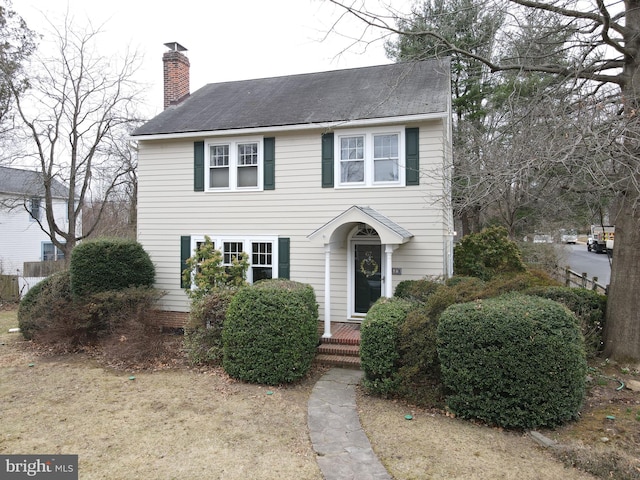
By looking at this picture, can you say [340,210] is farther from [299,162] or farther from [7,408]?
[7,408]

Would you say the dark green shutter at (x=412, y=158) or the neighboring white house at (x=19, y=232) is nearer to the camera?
the dark green shutter at (x=412, y=158)

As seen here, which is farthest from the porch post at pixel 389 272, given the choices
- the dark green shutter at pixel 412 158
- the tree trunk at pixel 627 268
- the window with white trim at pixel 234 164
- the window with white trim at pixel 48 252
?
the window with white trim at pixel 48 252

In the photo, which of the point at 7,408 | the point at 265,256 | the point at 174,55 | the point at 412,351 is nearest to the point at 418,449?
the point at 412,351

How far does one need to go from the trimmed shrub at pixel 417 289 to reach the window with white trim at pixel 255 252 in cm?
344

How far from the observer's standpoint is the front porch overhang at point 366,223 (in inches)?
340

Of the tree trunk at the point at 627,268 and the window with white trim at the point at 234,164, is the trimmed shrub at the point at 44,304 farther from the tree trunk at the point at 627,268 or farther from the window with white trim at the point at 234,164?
the tree trunk at the point at 627,268

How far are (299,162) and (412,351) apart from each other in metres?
5.98

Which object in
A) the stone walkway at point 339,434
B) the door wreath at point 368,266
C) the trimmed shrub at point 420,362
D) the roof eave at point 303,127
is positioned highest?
the roof eave at point 303,127

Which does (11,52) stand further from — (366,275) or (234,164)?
(366,275)

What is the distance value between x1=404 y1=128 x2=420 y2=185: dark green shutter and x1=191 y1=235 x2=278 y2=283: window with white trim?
12.5 feet

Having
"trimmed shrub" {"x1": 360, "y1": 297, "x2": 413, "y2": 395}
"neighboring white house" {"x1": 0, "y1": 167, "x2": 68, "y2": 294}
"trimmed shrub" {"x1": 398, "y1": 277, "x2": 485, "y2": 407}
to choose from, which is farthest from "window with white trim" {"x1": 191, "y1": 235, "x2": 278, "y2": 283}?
"neighboring white house" {"x1": 0, "y1": 167, "x2": 68, "y2": 294}

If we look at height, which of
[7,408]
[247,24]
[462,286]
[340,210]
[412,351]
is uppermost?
[247,24]

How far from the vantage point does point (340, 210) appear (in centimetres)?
1006

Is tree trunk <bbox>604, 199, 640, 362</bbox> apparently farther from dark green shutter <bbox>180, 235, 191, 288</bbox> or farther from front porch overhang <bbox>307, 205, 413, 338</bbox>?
dark green shutter <bbox>180, 235, 191, 288</bbox>
